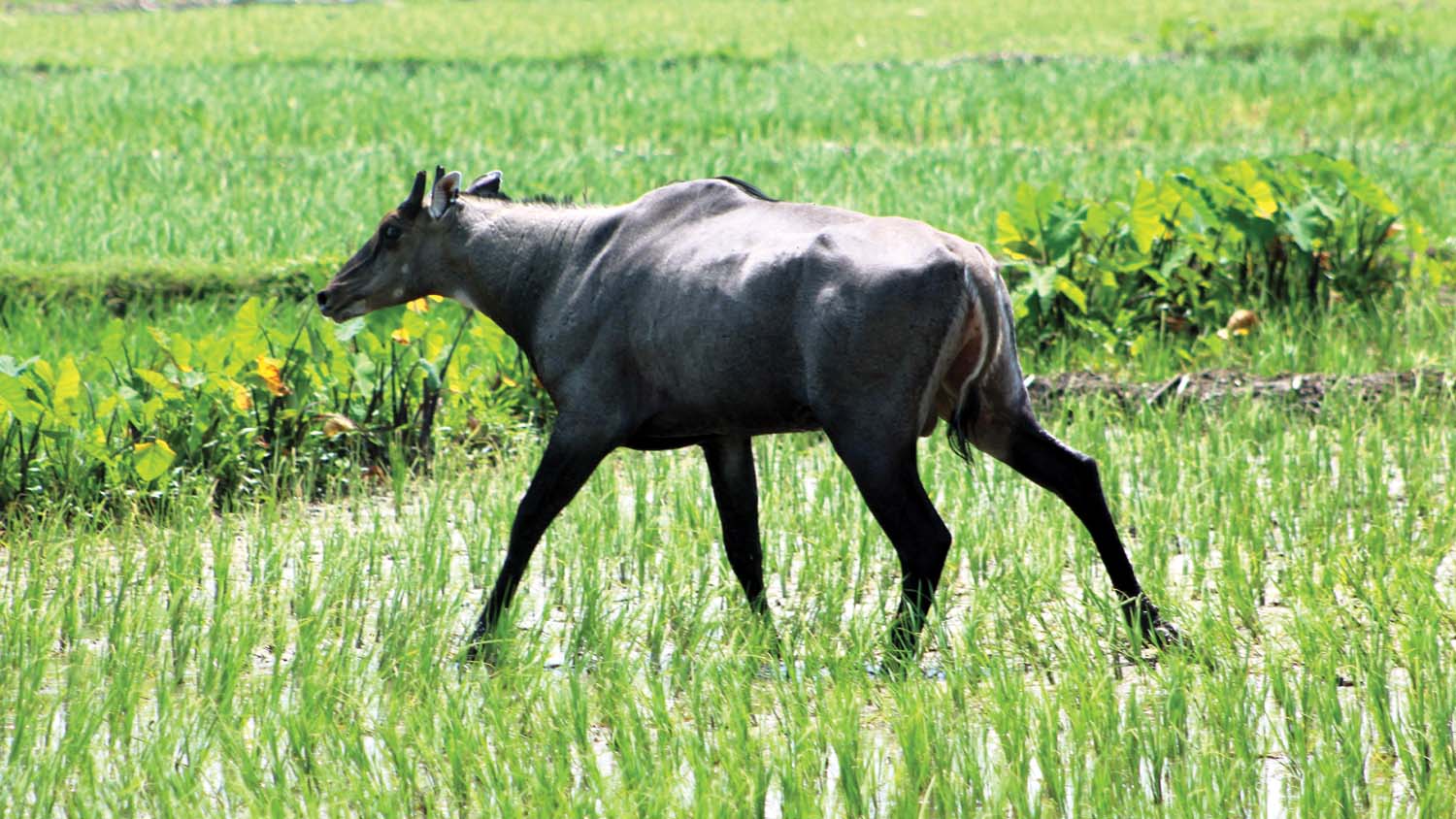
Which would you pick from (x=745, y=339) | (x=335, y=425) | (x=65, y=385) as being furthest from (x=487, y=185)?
(x=65, y=385)

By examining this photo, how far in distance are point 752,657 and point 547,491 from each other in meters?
0.63

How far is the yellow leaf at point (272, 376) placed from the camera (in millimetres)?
5602

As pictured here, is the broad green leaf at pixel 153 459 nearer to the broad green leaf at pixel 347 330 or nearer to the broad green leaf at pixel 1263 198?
the broad green leaf at pixel 347 330

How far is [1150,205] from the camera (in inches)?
276

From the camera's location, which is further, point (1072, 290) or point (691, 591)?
point (1072, 290)

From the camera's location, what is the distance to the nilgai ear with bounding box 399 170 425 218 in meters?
4.42

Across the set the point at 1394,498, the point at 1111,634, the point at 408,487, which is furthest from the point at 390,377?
the point at 1394,498

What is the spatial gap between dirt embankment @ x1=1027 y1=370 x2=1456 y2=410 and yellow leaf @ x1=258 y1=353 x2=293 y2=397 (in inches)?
102

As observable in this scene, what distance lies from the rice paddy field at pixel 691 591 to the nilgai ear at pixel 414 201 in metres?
0.75

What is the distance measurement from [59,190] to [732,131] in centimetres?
477

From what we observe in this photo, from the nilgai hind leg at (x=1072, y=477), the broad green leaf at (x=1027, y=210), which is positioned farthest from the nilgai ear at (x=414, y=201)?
the broad green leaf at (x=1027, y=210)

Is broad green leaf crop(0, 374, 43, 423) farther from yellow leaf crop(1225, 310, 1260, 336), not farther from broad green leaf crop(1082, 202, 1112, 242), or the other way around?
yellow leaf crop(1225, 310, 1260, 336)

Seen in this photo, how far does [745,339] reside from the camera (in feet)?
13.1

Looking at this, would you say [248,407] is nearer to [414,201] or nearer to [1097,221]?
[414,201]
